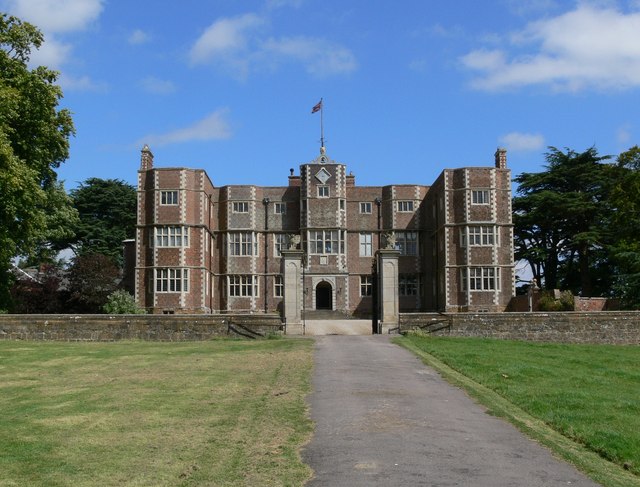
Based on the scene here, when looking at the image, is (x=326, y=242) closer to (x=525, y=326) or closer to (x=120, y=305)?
(x=120, y=305)

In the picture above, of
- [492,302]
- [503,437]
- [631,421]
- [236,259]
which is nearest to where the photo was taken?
Answer: [503,437]

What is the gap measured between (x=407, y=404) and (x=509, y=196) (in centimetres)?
3907

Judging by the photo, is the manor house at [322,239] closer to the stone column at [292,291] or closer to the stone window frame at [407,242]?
the stone window frame at [407,242]

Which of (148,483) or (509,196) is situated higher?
(509,196)

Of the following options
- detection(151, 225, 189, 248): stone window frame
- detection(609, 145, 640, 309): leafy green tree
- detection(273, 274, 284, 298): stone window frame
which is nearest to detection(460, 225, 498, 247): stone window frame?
detection(609, 145, 640, 309): leafy green tree

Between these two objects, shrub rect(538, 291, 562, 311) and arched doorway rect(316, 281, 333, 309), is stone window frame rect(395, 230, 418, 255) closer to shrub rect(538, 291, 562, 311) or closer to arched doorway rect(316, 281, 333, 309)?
arched doorway rect(316, 281, 333, 309)

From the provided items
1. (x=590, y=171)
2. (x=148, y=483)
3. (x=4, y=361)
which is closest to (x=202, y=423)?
(x=148, y=483)

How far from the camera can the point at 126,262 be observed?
2153 inches

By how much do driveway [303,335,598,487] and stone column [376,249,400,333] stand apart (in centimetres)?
1238

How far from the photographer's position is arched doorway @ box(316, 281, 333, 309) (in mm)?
53969

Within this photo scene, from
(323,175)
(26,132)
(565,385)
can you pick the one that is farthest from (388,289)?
(323,175)

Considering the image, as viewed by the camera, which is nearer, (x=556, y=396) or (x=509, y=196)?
(x=556, y=396)

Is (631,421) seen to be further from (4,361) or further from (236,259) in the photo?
(236,259)

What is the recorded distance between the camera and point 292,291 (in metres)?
28.2
